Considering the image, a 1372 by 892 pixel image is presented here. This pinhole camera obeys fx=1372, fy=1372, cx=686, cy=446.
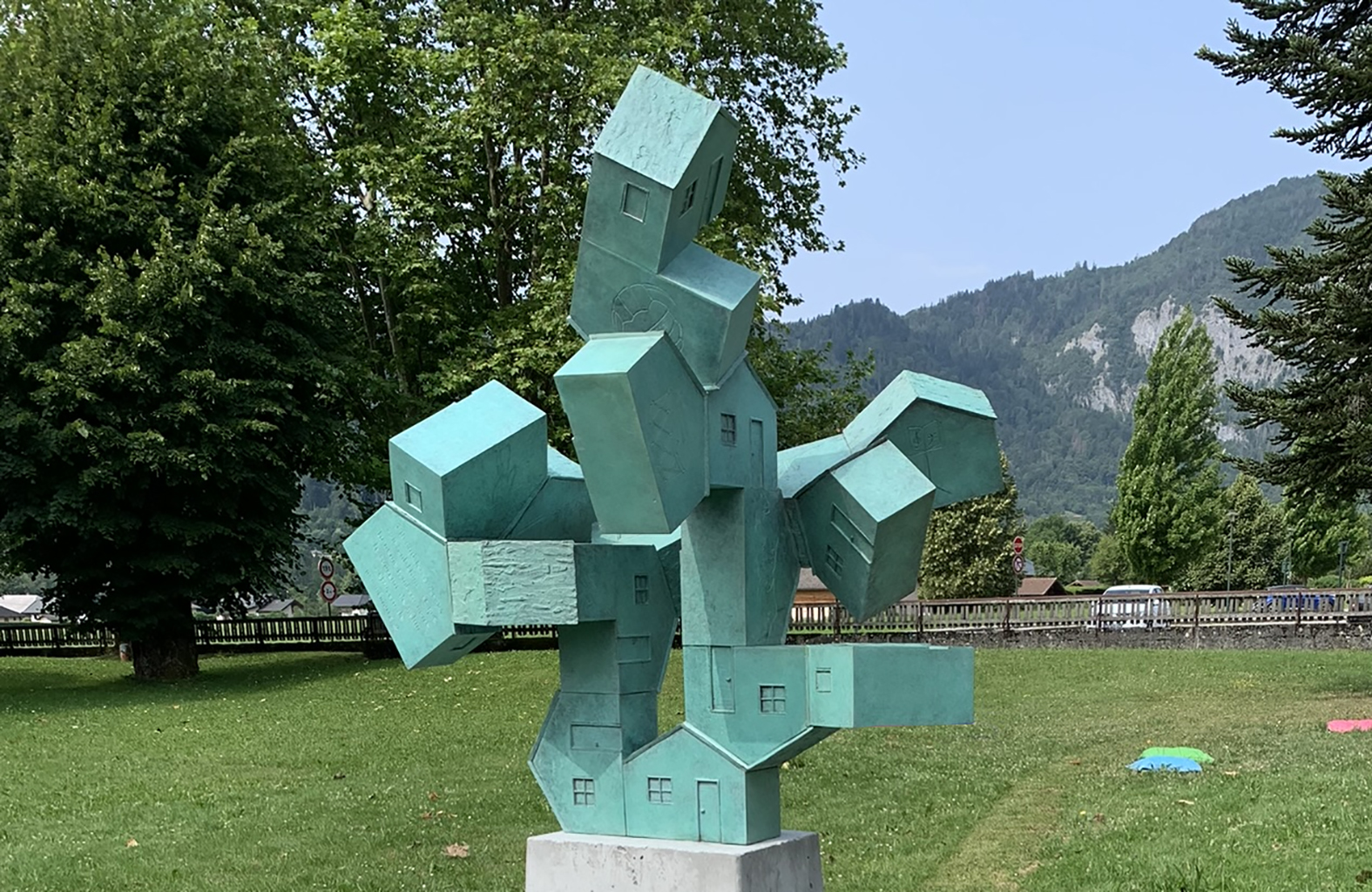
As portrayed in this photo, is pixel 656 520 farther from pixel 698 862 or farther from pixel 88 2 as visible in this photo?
pixel 88 2

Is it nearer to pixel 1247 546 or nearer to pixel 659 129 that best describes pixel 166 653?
pixel 659 129

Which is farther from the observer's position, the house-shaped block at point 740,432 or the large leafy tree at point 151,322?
the large leafy tree at point 151,322

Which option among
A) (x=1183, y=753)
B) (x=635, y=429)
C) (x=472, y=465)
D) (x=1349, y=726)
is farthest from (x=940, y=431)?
(x=1349, y=726)

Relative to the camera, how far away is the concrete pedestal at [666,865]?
5.38 m

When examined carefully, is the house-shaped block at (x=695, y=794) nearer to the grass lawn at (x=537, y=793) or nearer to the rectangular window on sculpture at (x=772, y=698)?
the rectangular window on sculpture at (x=772, y=698)

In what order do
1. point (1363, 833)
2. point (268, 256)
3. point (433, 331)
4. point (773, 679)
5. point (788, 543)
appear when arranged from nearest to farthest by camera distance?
point (773, 679) < point (788, 543) < point (1363, 833) < point (268, 256) < point (433, 331)

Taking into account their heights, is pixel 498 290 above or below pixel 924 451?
above

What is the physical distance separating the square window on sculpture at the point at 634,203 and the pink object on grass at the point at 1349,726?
44.6 ft

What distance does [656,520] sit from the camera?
5086 millimetres

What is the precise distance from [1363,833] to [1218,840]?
99cm

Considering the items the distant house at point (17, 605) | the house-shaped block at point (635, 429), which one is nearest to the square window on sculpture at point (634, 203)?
the house-shaped block at point (635, 429)

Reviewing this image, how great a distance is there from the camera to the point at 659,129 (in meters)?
5.33

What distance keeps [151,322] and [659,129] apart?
19.0 meters

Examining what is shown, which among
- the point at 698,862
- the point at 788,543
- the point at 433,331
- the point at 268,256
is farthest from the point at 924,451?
the point at 433,331
